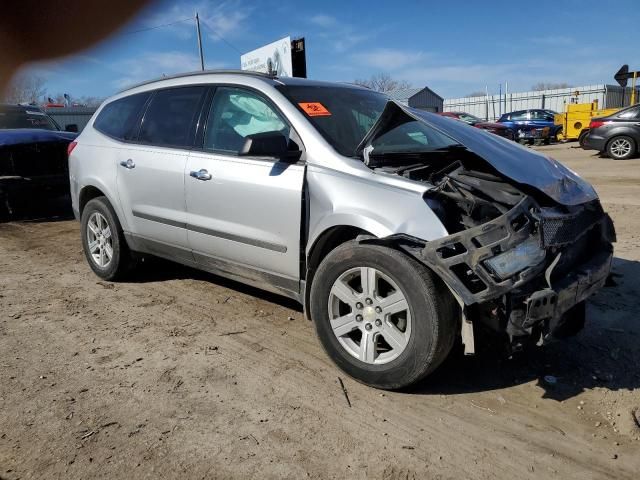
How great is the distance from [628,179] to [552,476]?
9914mm

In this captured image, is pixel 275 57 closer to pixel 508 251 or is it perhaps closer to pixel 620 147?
pixel 620 147

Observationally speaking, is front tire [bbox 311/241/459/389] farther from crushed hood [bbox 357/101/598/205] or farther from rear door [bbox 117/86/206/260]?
rear door [bbox 117/86/206/260]

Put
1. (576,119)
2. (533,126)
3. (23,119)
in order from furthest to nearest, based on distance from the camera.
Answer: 1. (533,126)
2. (576,119)
3. (23,119)

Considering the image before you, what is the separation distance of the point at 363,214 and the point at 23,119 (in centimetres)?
931

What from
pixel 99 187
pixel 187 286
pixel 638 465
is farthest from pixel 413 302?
pixel 99 187

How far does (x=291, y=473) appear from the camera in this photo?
2.34 m

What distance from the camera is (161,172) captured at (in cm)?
423

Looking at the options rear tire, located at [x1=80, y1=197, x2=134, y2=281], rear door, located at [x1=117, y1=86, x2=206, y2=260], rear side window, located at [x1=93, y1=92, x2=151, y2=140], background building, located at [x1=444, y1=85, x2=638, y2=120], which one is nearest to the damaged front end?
rear door, located at [x1=117, y1=86, x2=206, y2=260]

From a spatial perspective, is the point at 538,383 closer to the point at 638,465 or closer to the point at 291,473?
the point at 638,465

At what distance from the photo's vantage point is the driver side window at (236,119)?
3.73 meters

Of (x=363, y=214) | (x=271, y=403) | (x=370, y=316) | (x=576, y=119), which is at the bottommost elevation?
(x=271, y=403)

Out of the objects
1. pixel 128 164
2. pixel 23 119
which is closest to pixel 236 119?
pixel 128 164

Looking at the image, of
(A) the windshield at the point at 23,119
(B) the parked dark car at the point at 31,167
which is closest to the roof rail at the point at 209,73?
(B) the parked dark car at the point at 31,167

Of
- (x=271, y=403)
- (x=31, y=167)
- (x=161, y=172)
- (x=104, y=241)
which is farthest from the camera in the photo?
(x=31, y=167)
